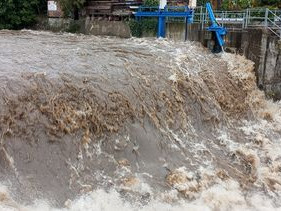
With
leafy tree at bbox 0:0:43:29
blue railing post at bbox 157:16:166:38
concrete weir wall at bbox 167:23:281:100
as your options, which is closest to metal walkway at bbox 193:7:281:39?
concrete weir wall at bbox 167:23:281:100

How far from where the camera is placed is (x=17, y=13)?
2209 centimetres

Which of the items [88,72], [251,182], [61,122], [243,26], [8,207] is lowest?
[251,182]

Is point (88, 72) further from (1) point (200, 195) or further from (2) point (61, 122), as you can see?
(1) point (200, 195)

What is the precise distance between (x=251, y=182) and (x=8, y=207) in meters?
4.63

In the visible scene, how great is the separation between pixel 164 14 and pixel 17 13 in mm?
8661

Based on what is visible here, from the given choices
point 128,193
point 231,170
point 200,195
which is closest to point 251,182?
point 231,170

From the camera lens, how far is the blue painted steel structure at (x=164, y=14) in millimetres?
16078

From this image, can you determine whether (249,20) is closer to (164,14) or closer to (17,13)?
(164,14)

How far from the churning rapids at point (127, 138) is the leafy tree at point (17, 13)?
11160 mm

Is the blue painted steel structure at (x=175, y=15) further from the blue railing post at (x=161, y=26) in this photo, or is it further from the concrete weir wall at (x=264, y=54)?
the concrete weir wall at (x=264, y=54)

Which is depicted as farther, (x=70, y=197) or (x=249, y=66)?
(x=249, y=66)

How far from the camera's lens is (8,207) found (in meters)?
5.89

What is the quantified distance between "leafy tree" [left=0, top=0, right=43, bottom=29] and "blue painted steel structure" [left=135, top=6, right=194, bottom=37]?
654cm

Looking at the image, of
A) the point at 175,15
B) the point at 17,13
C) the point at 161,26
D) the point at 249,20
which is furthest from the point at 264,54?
the point at 17,13
